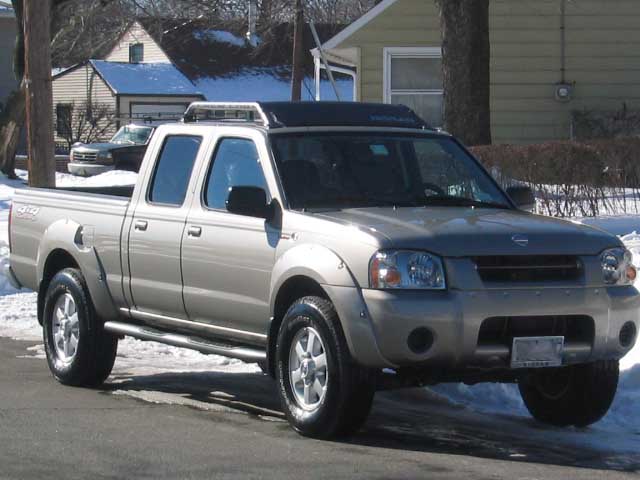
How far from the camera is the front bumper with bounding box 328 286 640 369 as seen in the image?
7000 mm

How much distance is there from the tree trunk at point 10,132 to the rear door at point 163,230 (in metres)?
23.1

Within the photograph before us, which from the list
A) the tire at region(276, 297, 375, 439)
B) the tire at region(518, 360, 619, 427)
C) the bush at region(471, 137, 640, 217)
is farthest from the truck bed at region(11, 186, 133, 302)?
the bush at region(471, 137, 640, 217)

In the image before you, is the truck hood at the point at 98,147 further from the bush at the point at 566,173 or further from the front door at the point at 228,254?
the front door at the point at 228,254

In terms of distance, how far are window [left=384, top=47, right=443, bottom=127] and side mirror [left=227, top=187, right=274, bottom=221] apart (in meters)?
17.8

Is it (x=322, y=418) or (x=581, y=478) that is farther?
(x=322, y=418)

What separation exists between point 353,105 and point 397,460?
2831 mm

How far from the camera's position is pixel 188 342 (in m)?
8.52

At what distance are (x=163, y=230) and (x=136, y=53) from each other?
53.6 meters

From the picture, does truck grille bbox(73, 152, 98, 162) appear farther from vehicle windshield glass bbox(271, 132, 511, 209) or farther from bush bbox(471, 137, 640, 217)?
vehicle windshield glass bbox(271, 132, 511, 209)

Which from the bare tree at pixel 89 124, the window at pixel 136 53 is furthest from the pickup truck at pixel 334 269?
the window at pixel 136 53

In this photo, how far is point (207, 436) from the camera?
7672 millimetres

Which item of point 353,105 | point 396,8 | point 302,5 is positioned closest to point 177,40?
point 302,5

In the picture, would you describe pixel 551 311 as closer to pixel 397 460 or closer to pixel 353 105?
pixel 397 460

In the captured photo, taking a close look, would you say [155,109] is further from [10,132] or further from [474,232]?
[474,232]
